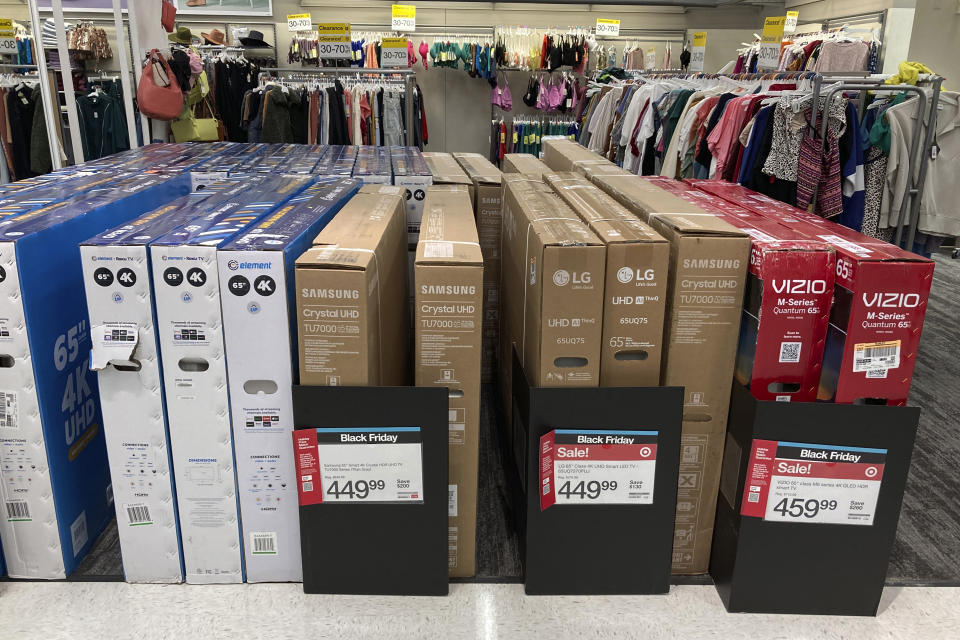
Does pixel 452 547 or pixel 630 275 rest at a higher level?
pixel 630 275

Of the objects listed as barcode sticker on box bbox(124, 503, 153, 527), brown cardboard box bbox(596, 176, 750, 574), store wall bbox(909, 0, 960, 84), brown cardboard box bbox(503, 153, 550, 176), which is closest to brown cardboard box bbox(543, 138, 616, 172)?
brown cardboard box bbox(503, 153, 550, 176)

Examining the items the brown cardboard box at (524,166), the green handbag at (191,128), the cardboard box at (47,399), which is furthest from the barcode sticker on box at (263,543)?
the green handbag at (191,128)

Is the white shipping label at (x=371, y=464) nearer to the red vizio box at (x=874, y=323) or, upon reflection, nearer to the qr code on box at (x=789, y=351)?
the qr code on box at (x=789, y=351)

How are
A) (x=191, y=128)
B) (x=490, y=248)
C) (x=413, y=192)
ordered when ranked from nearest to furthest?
(x=413, y=192)
(x=490, y=248)
(x=191, y=128)

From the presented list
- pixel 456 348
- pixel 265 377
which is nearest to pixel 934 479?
A: pixel 456 348

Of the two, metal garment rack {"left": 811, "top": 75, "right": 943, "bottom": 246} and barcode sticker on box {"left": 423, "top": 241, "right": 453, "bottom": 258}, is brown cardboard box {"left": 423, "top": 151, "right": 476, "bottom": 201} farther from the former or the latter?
metal garment rack {"left": 811, "top": 75, "right": 943, "bottom": 246}

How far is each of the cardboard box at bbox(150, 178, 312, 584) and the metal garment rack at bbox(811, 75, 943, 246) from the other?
8.74ft

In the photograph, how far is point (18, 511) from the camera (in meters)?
1.61

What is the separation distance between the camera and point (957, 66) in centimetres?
748

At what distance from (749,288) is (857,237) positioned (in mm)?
332

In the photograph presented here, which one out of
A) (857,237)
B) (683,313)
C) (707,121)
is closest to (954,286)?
(707,121)

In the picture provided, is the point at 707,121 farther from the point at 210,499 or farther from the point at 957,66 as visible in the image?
the point at 957,66

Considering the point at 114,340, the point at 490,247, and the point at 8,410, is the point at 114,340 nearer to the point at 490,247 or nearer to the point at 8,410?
the point at 8,410

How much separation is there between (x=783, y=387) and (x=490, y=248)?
1.22 metres
